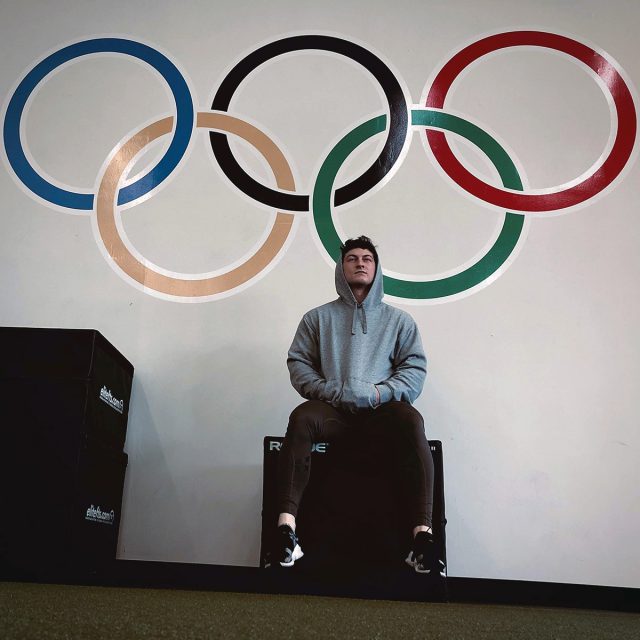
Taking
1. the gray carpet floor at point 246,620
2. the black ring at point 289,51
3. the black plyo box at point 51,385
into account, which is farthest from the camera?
the black ring at point 289,51

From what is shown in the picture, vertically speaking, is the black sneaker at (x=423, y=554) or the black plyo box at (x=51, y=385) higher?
the black plyo box at (x=51, y=385)

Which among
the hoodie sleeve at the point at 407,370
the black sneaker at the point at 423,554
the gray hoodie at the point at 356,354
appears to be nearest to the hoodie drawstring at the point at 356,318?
the gray hoodie at the point at 356,354

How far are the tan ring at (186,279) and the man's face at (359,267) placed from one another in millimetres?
538

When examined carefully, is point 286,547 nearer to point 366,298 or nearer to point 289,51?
point 366,298

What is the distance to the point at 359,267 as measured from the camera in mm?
2447

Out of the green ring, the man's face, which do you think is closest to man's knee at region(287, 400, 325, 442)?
the man's face

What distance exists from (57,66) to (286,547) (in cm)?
242

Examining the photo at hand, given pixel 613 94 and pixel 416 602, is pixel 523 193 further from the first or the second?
pixel 416 602

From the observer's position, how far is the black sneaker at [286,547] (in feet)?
6.10

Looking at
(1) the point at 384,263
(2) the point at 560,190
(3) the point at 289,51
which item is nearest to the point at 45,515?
(1) the point at 384,263

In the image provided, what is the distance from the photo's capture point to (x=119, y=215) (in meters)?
2.99

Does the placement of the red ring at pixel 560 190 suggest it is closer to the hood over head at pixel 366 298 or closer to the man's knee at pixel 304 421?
the hood over head at pixel 366 298

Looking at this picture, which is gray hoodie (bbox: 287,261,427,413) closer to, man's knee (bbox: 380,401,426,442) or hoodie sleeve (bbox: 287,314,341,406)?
hoodie sleeve (bbox: 287,314,341,406)

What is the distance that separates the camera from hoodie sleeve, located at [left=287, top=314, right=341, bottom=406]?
7.47 feet
